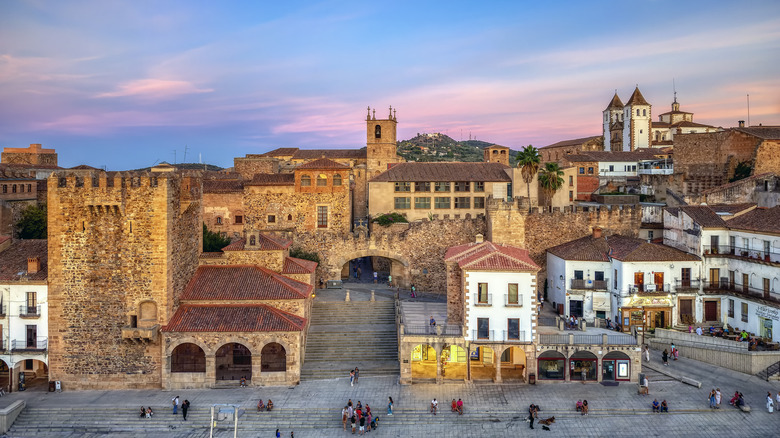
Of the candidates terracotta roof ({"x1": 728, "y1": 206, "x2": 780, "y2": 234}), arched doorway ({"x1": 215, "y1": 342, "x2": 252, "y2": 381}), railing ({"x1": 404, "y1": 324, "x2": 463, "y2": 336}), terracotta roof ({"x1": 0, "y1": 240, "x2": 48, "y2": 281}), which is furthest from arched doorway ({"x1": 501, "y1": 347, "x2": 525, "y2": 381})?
terracotta roof ({"x1": 0, "y1": 240, "x2": 48, "y2": 281})

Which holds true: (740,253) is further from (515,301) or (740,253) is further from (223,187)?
(223,187)

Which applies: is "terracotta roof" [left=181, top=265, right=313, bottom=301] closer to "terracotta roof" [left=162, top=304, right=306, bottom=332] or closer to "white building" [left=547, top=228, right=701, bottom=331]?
"terracotta roof" [left=162, top=304, right=306, bottom=332]

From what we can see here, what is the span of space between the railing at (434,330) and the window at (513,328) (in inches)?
94.4

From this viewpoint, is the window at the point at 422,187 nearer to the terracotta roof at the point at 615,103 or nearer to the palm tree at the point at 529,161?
the palm tree at the point at 529,161

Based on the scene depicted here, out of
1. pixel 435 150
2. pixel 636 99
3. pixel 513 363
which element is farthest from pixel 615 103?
pixel 513 363

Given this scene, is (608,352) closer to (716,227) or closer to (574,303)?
(574,303)

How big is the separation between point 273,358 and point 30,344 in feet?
40.4

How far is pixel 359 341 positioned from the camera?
3183cm

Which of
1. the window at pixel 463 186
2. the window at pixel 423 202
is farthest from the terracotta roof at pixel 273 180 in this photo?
the window at pixel 463 186

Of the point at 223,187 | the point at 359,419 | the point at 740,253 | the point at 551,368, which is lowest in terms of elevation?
the point at 359,419

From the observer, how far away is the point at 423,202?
161 ft

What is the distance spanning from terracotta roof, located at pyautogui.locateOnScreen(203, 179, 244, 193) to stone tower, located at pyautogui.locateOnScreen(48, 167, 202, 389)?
18.4 metres

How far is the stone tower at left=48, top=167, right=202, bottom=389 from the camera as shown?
27.4 metres

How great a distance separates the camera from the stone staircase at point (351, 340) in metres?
29.3
